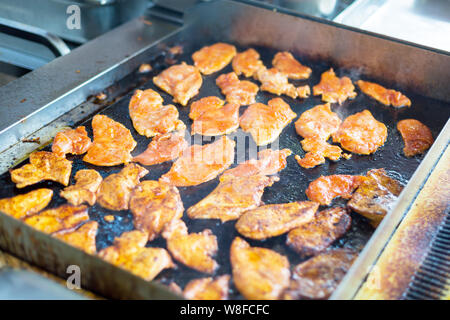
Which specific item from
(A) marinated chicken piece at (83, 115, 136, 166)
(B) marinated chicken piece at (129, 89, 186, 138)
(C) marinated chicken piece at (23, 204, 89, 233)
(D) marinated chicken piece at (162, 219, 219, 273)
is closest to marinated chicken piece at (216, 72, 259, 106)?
(B) marinated chicken piece at (129, 89, 186, 138)

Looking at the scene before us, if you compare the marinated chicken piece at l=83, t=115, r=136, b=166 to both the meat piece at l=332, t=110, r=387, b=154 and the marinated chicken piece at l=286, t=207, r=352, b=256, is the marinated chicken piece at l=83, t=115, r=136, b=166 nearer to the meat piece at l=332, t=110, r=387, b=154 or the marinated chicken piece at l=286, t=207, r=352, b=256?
the marinated chicken piece at l=286, t=207, r=352, b=256

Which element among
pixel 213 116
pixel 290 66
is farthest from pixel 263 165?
pixel 290 66

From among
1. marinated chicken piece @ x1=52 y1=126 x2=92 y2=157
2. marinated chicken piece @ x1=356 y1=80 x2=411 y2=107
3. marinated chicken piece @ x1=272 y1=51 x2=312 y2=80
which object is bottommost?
marinated chicken piece @ x1=52 y1=126 x2=92 y2=157

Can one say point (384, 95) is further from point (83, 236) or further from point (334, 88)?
point (83, 236)

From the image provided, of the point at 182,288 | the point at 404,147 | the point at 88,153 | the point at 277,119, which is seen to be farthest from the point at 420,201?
the point at 88,153

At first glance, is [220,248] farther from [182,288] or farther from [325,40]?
[325,40]

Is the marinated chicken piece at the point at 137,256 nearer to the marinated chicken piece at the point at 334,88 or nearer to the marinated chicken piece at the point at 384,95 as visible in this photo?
the marinated chicken piece at the point at 334,88
